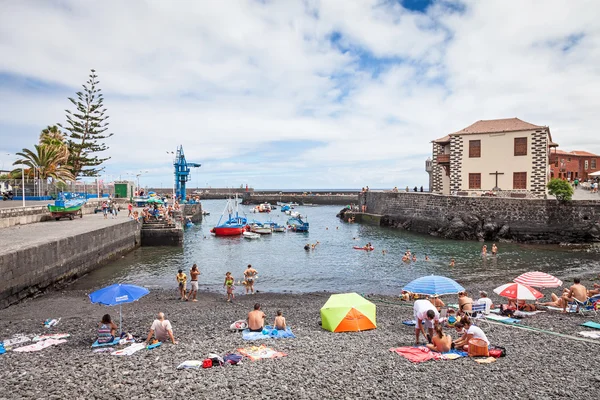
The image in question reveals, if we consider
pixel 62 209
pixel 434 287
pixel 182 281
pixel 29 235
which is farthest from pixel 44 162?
pixel 434 287

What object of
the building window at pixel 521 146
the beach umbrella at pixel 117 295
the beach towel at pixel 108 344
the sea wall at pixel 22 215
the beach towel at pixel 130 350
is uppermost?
the building window at pixel 521 146

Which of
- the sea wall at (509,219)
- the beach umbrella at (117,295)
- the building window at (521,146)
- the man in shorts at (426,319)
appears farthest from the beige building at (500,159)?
the beach umbrella at (117,295)

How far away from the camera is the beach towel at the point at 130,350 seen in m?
10.0

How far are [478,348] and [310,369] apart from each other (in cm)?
398

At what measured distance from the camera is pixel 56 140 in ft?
166

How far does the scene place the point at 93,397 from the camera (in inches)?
294

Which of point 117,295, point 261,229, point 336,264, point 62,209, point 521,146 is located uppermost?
point 521,146

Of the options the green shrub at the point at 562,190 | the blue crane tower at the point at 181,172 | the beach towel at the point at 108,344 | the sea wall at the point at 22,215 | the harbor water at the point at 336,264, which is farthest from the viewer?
the blue crane tower at the point at 181,172

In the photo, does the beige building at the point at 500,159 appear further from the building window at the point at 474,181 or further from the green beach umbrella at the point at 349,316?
the green beach umbrella at the point at 349,316

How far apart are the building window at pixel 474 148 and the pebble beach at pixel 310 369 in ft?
109

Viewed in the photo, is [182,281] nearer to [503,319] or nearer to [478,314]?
[478,314]

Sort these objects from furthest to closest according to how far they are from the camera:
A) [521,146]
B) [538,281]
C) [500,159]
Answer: [500,159] → [521,146] → [538,281]

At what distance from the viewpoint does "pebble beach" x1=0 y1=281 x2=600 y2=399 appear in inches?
301

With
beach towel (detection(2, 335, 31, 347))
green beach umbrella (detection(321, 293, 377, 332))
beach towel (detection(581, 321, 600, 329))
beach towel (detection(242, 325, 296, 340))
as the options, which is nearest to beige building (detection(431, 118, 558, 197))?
beach towel (detection(581, 321, 600, 329))
